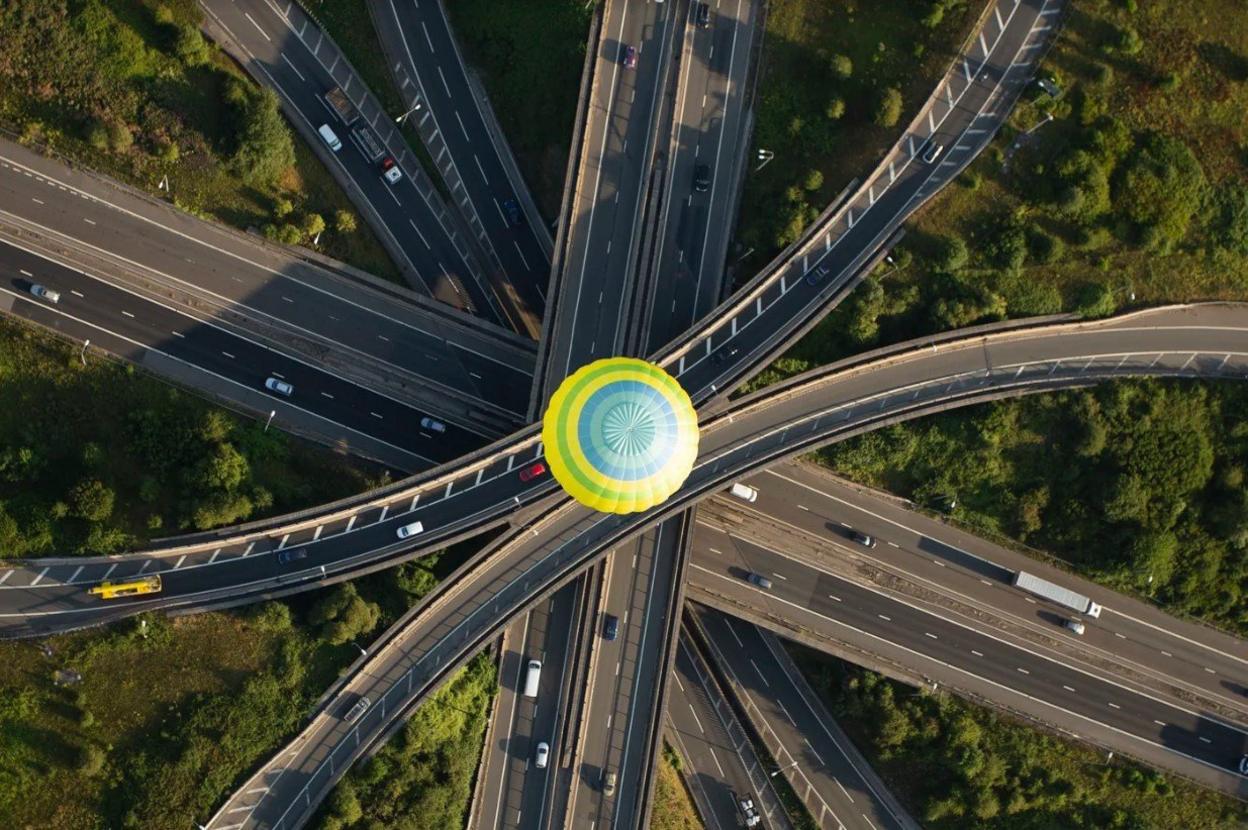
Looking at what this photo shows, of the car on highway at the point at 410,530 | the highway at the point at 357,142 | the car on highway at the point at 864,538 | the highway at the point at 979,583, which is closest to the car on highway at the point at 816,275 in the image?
the highway at the point at 979,583

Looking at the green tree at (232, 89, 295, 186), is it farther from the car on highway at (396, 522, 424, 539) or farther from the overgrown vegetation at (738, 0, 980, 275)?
the overgrown vegetation at (738, 0, 980, 275)

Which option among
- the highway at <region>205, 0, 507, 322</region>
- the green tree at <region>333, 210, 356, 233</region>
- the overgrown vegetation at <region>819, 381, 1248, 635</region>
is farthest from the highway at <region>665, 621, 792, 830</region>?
the green tree at <region>333, 210, 356, 233</region>

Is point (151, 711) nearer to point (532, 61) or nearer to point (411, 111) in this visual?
point (411, 111)

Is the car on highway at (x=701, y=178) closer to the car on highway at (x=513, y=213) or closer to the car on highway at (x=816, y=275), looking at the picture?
the car on highway at (x=816, y=275)

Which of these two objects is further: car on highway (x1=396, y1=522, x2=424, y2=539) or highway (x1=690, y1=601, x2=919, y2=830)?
highway (x1=690, y1=601, x2=919, y2=830)

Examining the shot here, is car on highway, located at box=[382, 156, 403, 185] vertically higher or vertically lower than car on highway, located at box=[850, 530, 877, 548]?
higher

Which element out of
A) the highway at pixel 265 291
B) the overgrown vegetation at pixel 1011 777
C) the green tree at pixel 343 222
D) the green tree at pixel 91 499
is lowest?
the green tree at pixel 91 499

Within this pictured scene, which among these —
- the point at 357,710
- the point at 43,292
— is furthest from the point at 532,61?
the point at 357,710
